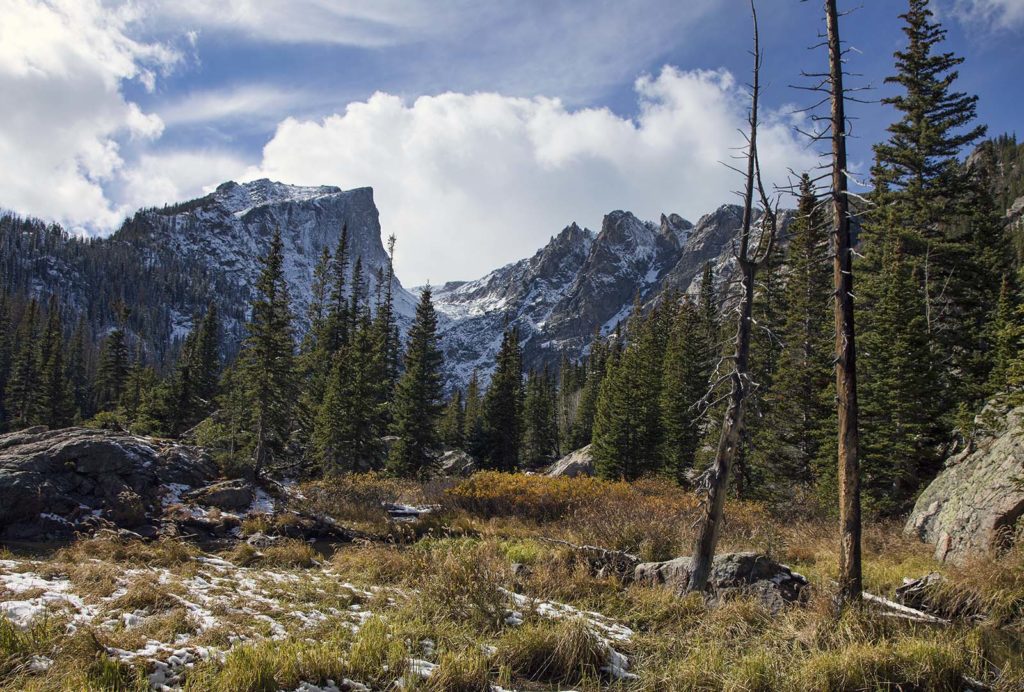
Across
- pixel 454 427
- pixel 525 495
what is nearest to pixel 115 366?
pixel 454 427

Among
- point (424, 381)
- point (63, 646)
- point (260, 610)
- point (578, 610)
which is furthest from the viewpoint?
point (424, 381)

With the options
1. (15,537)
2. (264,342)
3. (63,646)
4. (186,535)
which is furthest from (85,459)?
(63,646)

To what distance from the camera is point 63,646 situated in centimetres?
519

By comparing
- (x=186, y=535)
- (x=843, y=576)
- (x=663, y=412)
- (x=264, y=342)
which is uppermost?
(x=264, y=342)

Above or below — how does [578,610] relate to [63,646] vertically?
below

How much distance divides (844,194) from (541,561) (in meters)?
9.07

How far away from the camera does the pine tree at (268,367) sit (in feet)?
89.3

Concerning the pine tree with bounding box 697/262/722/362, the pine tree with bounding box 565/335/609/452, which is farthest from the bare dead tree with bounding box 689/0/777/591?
the pine tree with bounding box 565/335/609/452

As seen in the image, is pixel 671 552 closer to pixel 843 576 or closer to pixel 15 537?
pixel 843 576

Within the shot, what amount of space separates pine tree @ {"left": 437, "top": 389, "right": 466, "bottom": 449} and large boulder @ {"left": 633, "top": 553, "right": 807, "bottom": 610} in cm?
4257

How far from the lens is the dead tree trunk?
8.31 m

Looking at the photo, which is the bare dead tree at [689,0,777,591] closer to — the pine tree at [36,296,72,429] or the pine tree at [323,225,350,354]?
the pine tree at [323,225,350,354]

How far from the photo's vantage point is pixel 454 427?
65938 mm

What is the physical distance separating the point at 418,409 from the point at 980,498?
28.0 m
